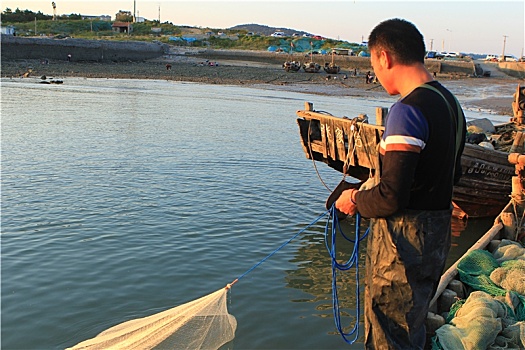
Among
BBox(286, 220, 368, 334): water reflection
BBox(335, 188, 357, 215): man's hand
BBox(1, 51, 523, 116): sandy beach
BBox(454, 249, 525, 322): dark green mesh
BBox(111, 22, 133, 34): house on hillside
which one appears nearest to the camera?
BBox(335, 188, 357, 215): man's hand

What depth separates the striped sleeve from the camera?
317 cm

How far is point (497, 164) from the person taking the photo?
10.1m

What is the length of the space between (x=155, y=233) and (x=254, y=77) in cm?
4664

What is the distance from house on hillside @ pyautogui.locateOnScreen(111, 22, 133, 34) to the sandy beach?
1468 inches

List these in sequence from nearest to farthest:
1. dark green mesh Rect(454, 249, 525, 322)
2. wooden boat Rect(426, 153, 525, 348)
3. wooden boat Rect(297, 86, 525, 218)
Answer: wooden boat Rect(426, 153, 525, 348), dark green mesh Rect(454, 249, 525, 322), wooden boat Rect(297, 86, 525, 218)

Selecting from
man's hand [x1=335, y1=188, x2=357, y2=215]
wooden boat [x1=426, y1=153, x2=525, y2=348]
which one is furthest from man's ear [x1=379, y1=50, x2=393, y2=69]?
wooden boat [x1=426, y1=153, x2=525, y2=348]

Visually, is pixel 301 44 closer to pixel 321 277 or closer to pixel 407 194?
pixel 321 277

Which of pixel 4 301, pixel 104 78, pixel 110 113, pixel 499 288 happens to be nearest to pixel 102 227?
pixel 4 301

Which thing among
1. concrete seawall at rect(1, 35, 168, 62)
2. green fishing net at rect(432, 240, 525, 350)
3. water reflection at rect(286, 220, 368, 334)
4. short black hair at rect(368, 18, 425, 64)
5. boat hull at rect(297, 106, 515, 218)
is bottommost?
water reflection at rect(286, 220, 368, 334)

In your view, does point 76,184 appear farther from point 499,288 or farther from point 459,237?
point 499,288

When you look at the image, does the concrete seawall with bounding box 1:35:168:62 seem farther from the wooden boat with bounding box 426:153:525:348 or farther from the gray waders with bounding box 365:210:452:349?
the gray waders with bounding box 365:210:452:349

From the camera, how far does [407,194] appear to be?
329 cm

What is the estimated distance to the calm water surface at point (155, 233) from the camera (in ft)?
21.3

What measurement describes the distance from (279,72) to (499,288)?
55.9 meters
